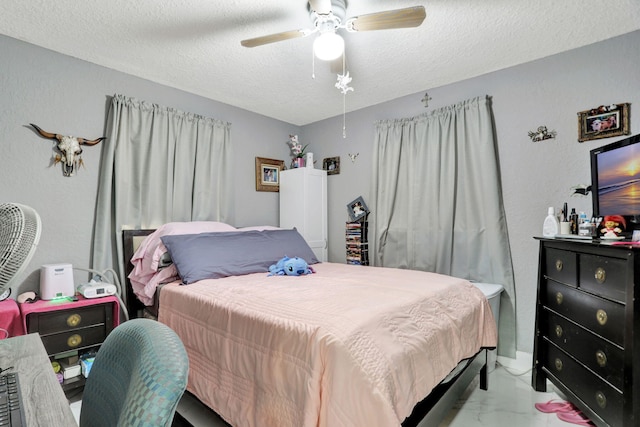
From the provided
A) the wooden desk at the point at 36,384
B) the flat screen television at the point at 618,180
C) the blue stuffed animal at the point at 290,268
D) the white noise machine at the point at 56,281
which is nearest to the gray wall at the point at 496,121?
the white noise machine at the point at 56,281

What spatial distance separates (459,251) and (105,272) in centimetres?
298

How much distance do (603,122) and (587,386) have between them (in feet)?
5.69

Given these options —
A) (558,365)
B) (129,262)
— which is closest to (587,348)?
(558,365)

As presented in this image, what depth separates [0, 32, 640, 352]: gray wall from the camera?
221 centimetres

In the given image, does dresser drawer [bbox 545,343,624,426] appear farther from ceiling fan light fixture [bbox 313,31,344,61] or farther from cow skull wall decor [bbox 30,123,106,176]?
cow skull wall decor [bbox 30,123,106,176]

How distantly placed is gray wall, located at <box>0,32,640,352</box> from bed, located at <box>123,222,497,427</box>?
24.2 inches

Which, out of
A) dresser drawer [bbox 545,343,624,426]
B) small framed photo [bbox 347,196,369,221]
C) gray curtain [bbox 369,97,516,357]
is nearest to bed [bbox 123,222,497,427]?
dresser drawer [bbox 545,343,624,426]

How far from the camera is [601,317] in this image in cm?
163

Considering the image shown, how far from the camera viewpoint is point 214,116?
3373mm

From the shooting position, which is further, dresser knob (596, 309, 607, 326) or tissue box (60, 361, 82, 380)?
tissue box (60, 361, 82, 380)

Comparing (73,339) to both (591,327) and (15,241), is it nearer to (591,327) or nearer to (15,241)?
(15,241)

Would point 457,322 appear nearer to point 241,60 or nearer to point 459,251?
point 459,251

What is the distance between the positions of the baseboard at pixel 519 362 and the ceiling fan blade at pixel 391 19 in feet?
8.43

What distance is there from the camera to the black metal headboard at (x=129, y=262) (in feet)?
8.68
